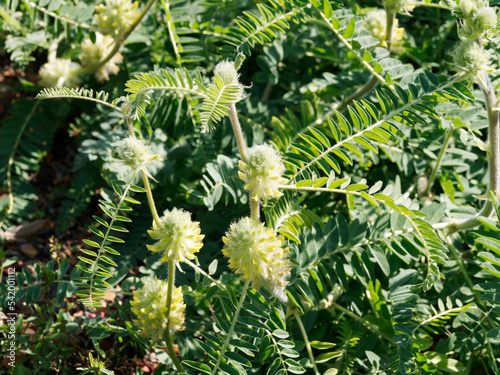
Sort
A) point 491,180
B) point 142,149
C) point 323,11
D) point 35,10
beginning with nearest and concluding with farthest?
point 142,149 < point 491,180 < point 323,11 < point 35,10

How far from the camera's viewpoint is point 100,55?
2650 mm

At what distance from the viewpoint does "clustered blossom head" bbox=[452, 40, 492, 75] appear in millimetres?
1709

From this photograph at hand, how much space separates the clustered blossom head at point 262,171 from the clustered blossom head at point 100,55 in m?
1.42

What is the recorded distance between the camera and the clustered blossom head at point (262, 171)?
156cm

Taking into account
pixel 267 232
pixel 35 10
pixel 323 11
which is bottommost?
pixel 267 232

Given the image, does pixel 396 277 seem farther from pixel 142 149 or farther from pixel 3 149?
pixel 3 149

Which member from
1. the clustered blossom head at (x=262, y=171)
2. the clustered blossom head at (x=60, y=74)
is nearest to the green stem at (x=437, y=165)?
the clustered blossom head at (x=262, y=171)

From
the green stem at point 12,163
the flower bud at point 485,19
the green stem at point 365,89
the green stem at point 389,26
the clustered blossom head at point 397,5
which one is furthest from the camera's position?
the green stem at point 12,163

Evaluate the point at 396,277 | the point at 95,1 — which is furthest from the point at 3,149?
the point at 396,277

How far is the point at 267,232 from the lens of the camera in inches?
63.6

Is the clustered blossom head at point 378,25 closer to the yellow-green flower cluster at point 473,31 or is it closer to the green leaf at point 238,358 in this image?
the yellow-green flower cluster at point 473,31

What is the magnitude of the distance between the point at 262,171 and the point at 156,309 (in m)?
0.59

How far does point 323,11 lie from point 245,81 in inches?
34.3

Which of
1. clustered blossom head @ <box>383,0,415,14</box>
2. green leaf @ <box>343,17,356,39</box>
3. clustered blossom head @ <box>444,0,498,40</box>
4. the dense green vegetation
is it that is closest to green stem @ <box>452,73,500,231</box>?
the dense green vegetation
